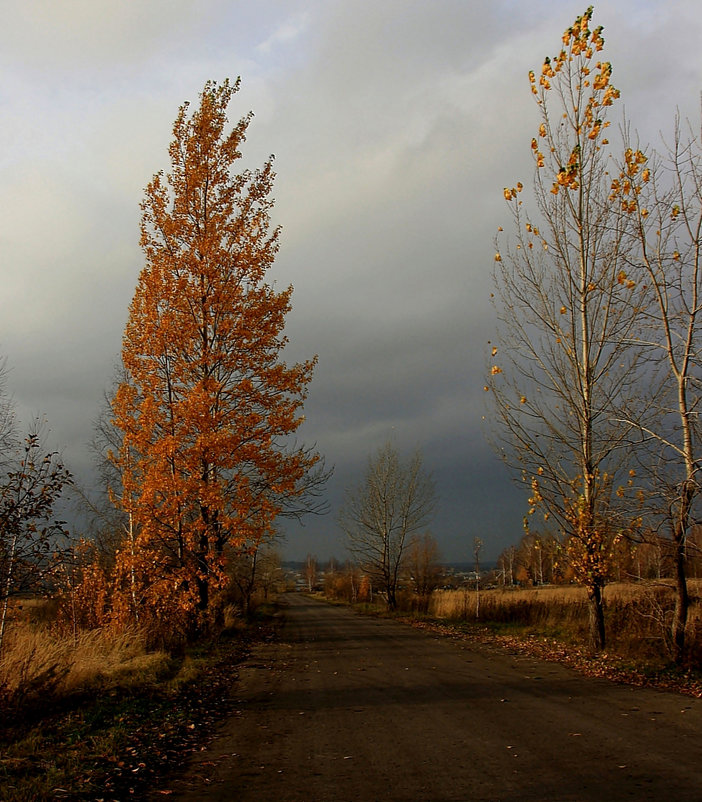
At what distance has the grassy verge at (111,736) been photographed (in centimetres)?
560

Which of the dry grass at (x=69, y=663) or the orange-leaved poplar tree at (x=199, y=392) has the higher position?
the orange-leaved poplar tree at (x=199, y=392)

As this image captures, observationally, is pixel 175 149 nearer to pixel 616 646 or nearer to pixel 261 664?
pixel 261 664

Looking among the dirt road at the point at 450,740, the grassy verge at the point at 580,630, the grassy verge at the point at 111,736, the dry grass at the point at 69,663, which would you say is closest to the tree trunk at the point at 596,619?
the grassy verge at the point at 580,630

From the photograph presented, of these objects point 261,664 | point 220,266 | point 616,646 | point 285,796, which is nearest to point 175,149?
point 220,266

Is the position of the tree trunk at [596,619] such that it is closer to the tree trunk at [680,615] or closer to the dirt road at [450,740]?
the tree trunk at [680,615]

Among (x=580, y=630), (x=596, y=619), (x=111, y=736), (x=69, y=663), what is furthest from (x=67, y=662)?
(x=580, y=630)

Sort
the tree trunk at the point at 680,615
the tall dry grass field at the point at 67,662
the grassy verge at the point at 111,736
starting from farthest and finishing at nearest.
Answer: the tree trunk at the point at 680,615, the tall dry grass field at the point at 67,662, the grassy verge at the point at 111,736

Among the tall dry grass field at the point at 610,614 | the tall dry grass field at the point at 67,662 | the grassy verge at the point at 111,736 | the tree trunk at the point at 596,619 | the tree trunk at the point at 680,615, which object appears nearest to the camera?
the grassy verge at the point at 111,736

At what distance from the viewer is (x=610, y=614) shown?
16.3m

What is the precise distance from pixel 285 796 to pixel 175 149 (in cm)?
1453

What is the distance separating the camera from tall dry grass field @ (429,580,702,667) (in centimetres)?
1236

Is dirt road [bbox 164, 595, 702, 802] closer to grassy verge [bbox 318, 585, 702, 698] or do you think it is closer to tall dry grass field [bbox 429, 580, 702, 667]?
grassy verge [bbox 318, 585, 702, 698]

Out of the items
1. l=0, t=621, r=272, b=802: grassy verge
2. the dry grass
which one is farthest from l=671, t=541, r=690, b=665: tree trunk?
the dry grass

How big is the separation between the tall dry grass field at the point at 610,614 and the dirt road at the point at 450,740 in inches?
89.5
